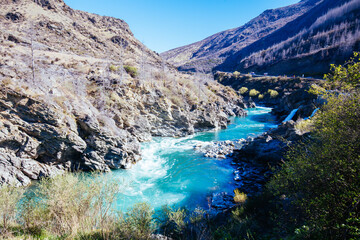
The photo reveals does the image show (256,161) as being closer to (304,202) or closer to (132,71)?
(304,202)

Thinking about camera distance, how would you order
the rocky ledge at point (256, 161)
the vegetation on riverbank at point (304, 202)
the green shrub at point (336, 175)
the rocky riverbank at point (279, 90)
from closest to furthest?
the green shrub at point (336, 175)
the vegetation on riverbank at point (304, 202)
the rocky ledge at point (256, 161)
the rocky riverbank at point (279, 90)

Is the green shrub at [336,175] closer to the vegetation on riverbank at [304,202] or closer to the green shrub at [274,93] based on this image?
the vegetation on riverbank at [304,202]

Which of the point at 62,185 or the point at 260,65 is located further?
the point at 260,65

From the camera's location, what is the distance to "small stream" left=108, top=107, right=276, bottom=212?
12.1 meters

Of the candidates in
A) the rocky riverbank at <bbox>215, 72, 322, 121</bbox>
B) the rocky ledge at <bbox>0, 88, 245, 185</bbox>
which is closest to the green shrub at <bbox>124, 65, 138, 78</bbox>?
the rocky ledge at <bbox>0, 88, 245, 185</bbox>

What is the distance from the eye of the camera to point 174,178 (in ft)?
49.8

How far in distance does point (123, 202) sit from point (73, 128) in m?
7.75

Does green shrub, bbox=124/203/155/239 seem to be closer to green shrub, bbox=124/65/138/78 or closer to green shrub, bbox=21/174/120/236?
green shrub, bbox=21/174/120/236

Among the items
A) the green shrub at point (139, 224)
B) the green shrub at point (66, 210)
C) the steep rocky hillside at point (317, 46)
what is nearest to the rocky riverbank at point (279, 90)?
the steep rocky hillside at point (317, 46)

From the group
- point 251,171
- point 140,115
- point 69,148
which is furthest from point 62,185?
point 140,115

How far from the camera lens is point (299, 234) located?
4.40 meters

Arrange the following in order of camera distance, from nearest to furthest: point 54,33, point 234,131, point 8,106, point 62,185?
→ point 62,185
point 8,106
point 234,131
point 54,33

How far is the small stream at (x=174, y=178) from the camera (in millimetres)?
12092

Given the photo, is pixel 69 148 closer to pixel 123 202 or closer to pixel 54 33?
pixel 123 202
